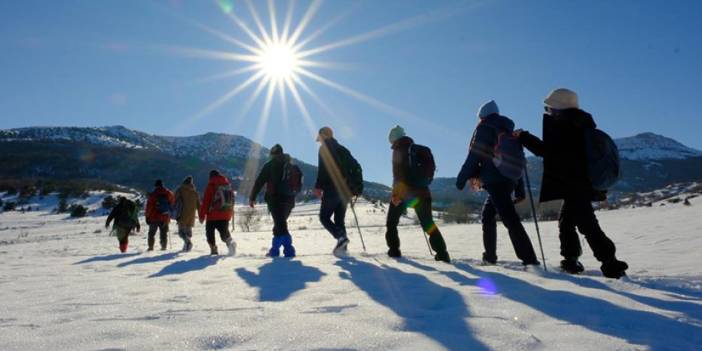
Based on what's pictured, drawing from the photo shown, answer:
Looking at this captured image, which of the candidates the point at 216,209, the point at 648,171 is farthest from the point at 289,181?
the point at 648,171

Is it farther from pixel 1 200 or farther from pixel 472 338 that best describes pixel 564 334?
pixel 1 200

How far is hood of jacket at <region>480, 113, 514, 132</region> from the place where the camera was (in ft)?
17.2

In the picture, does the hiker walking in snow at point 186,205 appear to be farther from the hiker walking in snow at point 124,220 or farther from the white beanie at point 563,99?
the white beanie at point 563,99

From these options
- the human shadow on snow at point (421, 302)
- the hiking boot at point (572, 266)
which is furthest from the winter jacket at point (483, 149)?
the human shadow on snow at point (421, 302)

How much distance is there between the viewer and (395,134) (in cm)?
629

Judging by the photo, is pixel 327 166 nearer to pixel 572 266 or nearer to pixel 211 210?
pixel 211 210

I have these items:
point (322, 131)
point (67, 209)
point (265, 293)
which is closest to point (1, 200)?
point (67, 209)

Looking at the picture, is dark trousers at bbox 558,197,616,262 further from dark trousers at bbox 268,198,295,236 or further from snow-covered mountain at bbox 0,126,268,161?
snow-covered mountain at bbox 0,126,268,161

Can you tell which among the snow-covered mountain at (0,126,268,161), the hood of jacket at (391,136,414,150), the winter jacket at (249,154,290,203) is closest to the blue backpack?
the hood of jacket at (391,136,414,150)

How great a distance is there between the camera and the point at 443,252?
5805 mm

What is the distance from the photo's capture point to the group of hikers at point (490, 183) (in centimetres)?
421

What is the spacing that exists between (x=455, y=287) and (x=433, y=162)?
2.77 meters

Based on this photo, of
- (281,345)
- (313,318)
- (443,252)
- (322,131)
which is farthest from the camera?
(322,131)

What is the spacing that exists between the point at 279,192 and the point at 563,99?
14.7 feet
